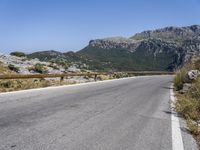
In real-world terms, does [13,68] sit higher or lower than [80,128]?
higher

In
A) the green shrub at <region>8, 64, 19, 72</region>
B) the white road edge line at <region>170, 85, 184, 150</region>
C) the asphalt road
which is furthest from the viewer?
the green shrub at <region>8, 64, 19, 72</region>

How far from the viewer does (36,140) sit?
6566 mm

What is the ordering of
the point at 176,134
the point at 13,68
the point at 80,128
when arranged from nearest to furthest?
the point at 80,128
the point at 176,134
the point at 13,68

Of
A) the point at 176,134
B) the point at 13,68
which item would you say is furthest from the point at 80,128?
the point at 13,68

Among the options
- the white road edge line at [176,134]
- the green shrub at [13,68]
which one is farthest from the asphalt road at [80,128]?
the green shrub at [13,68]

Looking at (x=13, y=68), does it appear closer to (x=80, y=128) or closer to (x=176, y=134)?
(x=80, y=128)

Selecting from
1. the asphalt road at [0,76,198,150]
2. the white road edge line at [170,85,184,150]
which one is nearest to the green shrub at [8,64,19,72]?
the asphalt road at [0,76,198,150]

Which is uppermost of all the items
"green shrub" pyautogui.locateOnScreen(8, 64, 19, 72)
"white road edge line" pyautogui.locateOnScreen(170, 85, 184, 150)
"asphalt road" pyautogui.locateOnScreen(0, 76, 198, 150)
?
"green shrub" pyautogui.locateOnScreen(8, 64, 19, 72)

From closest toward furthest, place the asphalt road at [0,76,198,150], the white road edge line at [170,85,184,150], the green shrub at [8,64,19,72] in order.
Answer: the asphalt road at [0,76,198,150] → the white road edge line at [170,85,184,150] → the green shrub at [8,64,19,72]

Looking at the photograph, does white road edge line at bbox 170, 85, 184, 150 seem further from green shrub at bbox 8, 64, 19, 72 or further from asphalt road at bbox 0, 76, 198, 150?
green shrub at bbox 8, 64, 19, 72

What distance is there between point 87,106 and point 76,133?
4582mm

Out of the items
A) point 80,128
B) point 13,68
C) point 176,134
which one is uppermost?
point 13,68

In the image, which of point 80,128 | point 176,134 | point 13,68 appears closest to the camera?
point 80,128

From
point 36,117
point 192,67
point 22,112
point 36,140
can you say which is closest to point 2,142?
point 36,140
